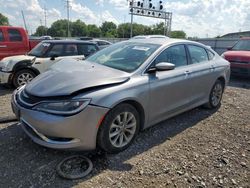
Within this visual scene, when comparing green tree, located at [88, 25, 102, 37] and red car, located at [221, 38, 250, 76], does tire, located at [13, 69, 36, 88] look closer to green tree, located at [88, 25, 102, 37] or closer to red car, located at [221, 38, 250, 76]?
red car, located at [221, 38, 250, 76]

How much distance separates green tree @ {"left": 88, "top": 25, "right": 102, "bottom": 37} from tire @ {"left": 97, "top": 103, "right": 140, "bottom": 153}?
89909 mm

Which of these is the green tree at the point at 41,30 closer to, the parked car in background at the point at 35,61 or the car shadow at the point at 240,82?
the parked car in background at the point at 35,61

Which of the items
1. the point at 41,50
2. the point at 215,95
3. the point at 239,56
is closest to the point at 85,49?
the point at 41,50

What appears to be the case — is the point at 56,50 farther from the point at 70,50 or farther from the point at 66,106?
the point at 66,106

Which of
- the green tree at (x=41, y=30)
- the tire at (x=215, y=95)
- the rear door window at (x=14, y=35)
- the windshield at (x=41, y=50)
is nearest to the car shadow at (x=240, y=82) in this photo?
the tire at (x=215, y=95)

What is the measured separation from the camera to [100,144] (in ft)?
10.0

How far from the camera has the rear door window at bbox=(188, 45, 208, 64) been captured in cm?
452

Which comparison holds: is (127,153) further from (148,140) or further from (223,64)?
(223,64)

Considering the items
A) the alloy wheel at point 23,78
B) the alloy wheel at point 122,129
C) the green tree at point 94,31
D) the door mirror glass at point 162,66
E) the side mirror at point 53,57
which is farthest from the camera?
the green tree at point 94,31

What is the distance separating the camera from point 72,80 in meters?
3.10

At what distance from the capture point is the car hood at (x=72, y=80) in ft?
9.59

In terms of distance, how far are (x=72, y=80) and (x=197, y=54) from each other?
279cm

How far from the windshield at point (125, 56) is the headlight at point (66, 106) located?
103 cm

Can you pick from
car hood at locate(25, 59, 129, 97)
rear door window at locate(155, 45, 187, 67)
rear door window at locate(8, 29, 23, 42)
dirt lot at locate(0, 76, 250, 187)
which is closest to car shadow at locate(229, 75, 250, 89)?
dirt lot at locate(0, 76, 250, 187)
